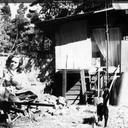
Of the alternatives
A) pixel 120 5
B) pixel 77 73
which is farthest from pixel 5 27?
pixel 120 5

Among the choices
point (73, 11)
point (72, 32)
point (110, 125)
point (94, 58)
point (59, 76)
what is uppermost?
point (73, 11)

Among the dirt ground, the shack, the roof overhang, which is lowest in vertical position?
the dirt ground

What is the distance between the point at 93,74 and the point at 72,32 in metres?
2.29

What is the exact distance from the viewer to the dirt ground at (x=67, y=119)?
814cm

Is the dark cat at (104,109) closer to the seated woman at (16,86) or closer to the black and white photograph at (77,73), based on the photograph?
the black and white photograph at (77,73)

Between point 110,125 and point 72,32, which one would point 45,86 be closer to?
point 72,32

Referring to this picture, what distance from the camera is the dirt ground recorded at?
26.7ft

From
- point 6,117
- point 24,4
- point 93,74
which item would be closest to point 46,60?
point 93,74

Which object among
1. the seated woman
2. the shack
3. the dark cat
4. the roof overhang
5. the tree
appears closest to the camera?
the seated woman

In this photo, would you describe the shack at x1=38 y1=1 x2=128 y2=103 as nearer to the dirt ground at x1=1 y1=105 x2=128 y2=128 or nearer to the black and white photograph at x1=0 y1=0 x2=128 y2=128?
the black and white photograph at x1=0 y1=0 x2=128 y2=128

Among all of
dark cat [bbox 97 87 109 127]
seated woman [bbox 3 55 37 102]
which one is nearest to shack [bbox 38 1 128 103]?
seated woman [bbox 3 55 37 102]

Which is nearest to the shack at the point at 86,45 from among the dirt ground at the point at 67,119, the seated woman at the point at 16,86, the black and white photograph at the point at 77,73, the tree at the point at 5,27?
the black and white photograph at the point at 77,73

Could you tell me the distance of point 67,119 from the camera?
29.7 feet

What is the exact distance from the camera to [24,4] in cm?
2348
